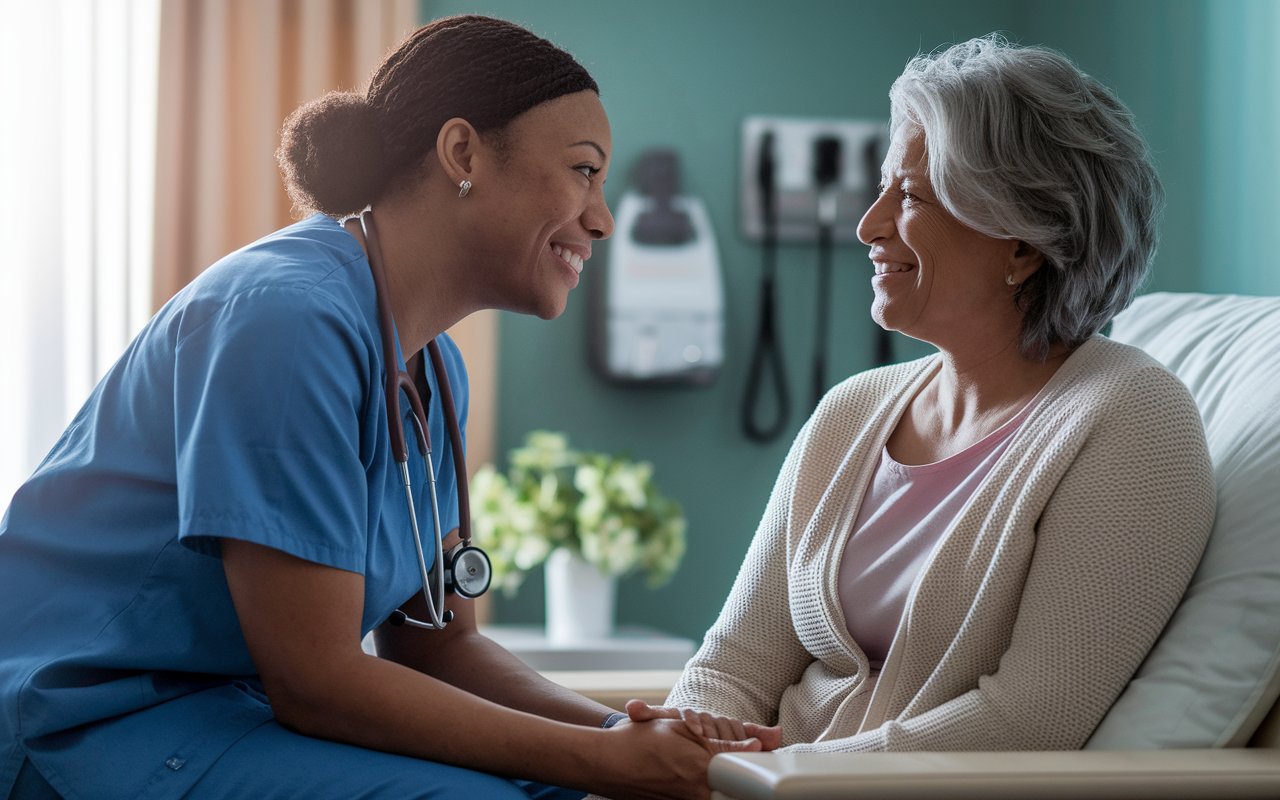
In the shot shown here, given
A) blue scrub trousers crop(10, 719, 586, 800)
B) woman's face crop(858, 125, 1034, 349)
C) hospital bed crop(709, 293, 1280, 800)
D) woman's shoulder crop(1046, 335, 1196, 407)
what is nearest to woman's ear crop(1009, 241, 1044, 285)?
woman's face crop(858, 125, 1034, 349)

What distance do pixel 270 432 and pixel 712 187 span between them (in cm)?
225

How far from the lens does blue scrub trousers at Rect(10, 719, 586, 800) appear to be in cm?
99

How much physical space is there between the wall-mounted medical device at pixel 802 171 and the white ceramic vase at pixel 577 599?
1.06 meters

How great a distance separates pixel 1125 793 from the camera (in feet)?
2.90

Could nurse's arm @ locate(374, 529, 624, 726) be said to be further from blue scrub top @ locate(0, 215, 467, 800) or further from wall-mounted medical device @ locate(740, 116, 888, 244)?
wall-mounted medical device @ locate(740, 116, 888, 244)

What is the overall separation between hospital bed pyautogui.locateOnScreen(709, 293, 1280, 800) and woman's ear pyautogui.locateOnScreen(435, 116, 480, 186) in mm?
681

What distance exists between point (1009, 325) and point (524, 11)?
204 centimetres

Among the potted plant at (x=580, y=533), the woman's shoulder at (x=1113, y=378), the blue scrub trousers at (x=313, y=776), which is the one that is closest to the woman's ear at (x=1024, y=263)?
the woman's shoulder at (x=1113, y=378)

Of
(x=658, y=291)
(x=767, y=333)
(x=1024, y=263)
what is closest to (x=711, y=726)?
(x=1024, y=263)

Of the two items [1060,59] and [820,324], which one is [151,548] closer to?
[1060,59]

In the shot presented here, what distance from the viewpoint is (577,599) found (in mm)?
2631

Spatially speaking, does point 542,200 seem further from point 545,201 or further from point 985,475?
point 985,475

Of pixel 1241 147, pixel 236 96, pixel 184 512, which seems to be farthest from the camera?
pixel 236 96

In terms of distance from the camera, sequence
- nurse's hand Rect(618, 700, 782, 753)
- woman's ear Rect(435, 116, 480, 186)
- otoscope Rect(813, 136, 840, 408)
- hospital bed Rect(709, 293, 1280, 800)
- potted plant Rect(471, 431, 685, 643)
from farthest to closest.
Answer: otoscope Rect(813, 136, 840, 408) → potted plant Rect(471, 431, 685, 643) → woman's ear Rect(435, 116, 480, 186) → nurse's hand Rect(618, 700, 782, 753) → hospital bed Rect(709, 293, 1280, 800)
